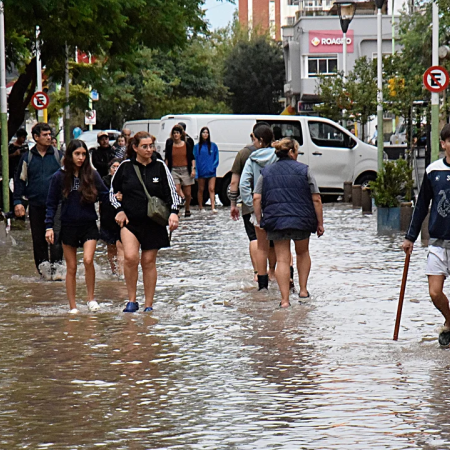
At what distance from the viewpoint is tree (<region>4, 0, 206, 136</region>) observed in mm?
18812

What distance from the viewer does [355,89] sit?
1389 inches

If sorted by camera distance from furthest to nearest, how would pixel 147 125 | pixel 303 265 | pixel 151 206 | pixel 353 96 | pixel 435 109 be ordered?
pixel 147 125 < pixel 353 96 < pixel 435 109 < pixel 303 265 < pixel 151 206

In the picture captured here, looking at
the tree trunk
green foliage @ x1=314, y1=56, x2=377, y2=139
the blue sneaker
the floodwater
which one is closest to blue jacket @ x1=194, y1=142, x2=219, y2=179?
the tree trunk

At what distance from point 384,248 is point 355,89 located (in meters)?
18.7

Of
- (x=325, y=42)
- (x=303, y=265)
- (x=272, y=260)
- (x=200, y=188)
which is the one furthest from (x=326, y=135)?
(x=325, y=42)

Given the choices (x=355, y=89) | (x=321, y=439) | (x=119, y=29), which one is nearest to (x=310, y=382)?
(x=321, y=439)

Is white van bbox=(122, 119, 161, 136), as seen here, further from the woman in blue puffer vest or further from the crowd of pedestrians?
the woman in blue puffer vest

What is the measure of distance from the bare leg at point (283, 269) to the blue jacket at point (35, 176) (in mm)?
3470

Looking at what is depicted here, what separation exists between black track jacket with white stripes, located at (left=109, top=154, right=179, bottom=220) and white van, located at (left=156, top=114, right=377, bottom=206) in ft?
53.4

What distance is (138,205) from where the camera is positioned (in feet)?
36.3

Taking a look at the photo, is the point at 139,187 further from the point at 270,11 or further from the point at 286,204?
the point at 270,11

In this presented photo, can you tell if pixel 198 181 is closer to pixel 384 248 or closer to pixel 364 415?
pixel 384 248

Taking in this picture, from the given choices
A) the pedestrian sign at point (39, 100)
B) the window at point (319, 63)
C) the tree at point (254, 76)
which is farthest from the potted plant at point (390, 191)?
the tree at point (254, 76)

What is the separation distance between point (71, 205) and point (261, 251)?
215 centimetres
